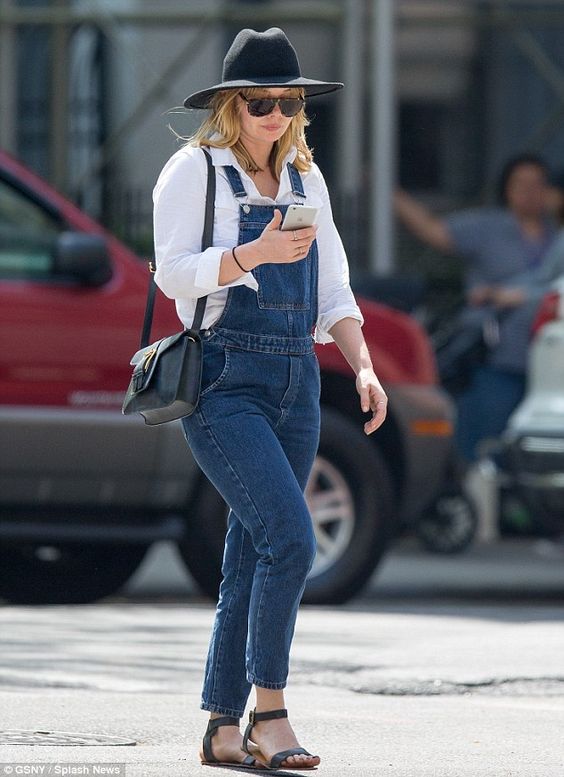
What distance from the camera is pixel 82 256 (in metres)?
7.89

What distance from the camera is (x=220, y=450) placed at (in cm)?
464

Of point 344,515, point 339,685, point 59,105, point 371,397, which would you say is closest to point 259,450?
point 371,397

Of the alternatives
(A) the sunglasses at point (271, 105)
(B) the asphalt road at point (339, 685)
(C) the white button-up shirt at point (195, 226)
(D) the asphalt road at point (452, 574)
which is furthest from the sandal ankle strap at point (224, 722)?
(D) the asphalt road at point (452, 574)

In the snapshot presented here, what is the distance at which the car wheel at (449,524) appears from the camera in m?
10.6

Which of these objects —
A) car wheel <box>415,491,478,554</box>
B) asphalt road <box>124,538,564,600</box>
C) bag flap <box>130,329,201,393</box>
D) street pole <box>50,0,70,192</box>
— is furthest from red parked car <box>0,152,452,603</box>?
street pole <box>50,0,70,192</box>

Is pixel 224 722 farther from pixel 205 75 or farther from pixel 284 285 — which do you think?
pixel 205 75

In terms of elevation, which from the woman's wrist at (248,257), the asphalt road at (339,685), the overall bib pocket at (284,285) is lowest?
the asphalt road at (339,685)

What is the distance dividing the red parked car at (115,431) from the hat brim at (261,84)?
3215 millimetres

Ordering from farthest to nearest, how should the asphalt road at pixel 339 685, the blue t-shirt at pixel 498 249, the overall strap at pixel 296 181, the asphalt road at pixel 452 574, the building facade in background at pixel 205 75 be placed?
the building facade in background at pixel 205 75, the blue t-shirt at pixel 498 249, the asphalt road at pixel 452 574, the asphalt road at pixel 339 685, the overall strap at pixel 296 181

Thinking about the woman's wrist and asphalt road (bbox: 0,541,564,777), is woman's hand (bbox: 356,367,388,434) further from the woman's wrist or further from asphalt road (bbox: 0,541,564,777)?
asphalt road (bbox: 0,541,564,777)

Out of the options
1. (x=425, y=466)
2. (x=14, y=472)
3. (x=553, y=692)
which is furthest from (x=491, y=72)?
(x=553, y=692)

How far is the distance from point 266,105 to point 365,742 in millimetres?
1699

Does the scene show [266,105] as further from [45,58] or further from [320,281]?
[45,58]

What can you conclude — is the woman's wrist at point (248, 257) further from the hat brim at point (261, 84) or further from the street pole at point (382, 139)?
the street pole at point (382, 139)
